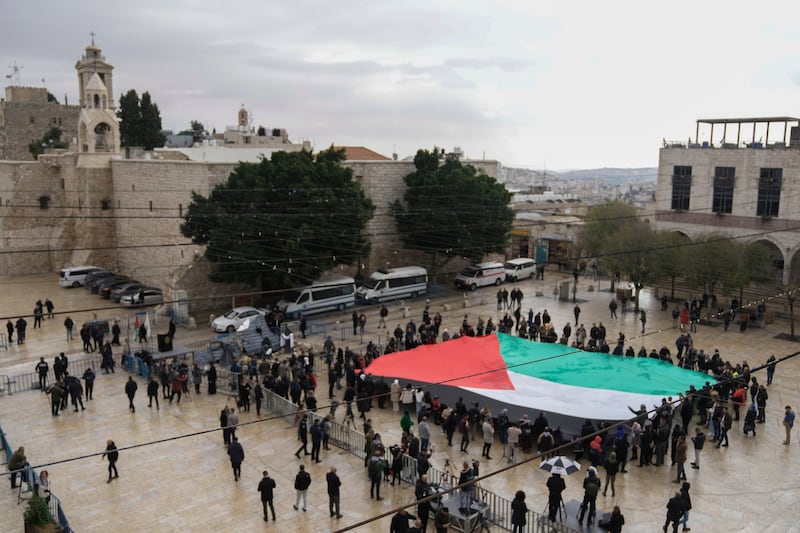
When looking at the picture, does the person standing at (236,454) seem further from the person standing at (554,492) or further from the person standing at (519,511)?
the person standing at (554,492)

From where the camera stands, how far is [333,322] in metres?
29.2

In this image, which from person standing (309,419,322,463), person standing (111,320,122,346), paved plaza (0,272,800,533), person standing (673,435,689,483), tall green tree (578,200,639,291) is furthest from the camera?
tall green tree (578,200,639,291)

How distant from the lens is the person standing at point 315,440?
14.9m

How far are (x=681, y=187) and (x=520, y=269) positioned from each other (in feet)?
31.5

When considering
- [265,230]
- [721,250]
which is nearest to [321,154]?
[265,230]

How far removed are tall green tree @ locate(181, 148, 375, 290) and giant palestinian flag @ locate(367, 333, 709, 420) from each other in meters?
10.1

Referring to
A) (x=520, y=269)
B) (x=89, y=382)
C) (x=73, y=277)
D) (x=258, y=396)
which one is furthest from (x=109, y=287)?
(x=520, y=269)

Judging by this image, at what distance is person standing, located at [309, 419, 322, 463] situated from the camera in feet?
48.9

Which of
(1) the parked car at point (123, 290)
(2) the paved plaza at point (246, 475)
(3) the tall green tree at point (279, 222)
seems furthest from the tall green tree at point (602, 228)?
(1) the parked car at point (123, 290)

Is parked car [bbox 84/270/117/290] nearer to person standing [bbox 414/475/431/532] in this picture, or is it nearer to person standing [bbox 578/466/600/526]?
person standing [bbox 414/475/431/532]

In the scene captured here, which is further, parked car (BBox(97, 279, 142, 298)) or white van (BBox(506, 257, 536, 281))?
white van (BBox(506, 257, 536, 281))

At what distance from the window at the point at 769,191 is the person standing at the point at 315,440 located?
83.9 feet

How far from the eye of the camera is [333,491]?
12.6m

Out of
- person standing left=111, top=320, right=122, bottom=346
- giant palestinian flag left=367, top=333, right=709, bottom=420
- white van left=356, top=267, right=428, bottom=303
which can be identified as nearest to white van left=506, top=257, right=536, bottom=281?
white van left=356, top=267, right=428, bottom=303
